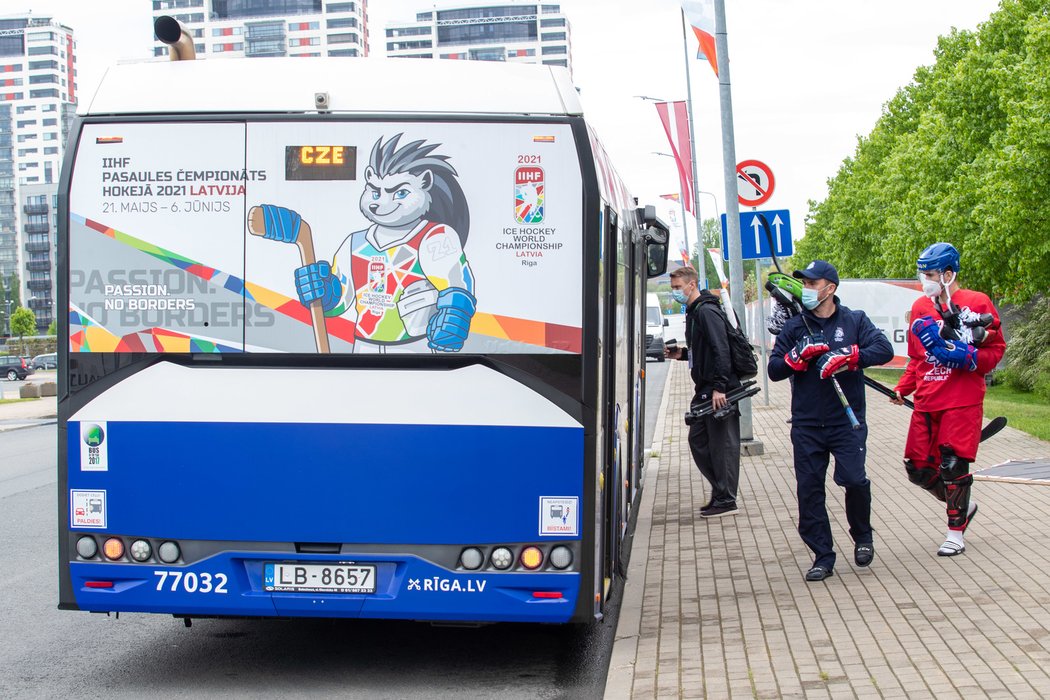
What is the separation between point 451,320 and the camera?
5801mm

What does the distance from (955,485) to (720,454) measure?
2.70 meters

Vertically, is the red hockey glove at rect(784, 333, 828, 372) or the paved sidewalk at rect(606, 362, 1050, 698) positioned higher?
the red hockey glove at rect(784, 333, 828, 372)

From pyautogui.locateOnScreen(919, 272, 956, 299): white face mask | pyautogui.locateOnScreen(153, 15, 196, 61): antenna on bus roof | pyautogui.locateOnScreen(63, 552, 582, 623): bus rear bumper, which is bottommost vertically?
pyautogui.locateOnScreen(63, 552, 582, 623): bus rear bumper

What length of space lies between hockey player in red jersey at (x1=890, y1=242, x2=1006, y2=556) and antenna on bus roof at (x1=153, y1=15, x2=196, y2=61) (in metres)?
4.30

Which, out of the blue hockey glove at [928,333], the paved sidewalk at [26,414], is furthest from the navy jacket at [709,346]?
the paved sidewalk at [26,414]

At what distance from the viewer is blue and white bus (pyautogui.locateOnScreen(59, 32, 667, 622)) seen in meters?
5.81

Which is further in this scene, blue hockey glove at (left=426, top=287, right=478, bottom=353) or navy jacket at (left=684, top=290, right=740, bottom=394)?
navy jacket at (left=684, top=290, right=740, bottom=394)

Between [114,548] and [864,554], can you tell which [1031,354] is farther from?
[114,548]

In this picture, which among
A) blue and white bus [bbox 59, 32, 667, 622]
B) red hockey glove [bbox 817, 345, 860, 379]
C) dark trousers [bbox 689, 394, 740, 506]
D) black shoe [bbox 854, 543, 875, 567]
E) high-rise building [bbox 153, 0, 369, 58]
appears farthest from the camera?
high-rise building [bbox 153, 0, 369, 58]

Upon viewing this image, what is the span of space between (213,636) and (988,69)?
1368 inches

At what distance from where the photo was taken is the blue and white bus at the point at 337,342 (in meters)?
5.81

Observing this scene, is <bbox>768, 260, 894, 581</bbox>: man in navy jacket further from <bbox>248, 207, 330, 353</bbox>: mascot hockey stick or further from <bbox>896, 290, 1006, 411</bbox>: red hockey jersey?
<bbox>248, 207, 330, 353</bbox>: mascot hockey stick

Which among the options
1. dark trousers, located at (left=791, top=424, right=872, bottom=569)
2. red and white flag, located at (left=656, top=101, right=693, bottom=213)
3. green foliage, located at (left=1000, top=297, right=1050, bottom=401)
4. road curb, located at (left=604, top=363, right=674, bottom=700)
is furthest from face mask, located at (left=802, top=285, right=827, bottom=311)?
green foliage, located at (left=1000, top=297, right=1050, bottom=401)

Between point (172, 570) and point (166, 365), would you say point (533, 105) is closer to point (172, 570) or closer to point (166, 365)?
A: point (166, 365)
